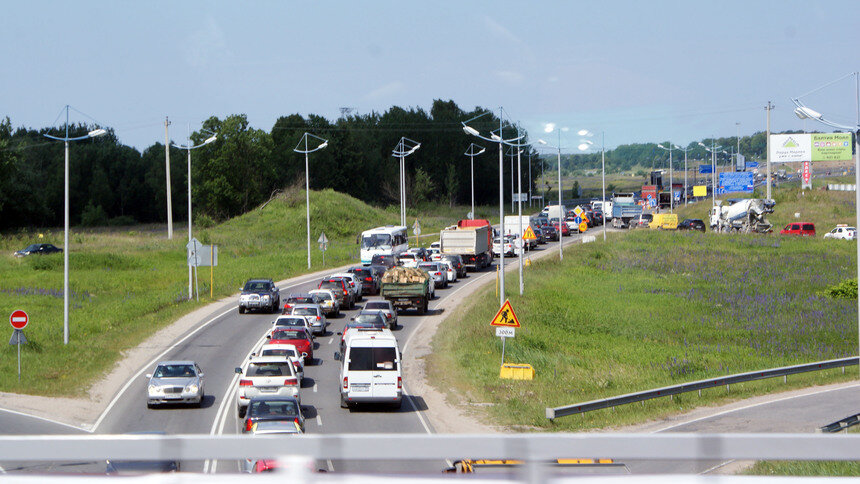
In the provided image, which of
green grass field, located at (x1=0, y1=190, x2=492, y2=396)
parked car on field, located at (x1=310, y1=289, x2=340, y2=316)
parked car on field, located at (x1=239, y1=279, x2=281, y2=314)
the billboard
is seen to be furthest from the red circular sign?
the billboard

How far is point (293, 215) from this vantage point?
9275 centimetres

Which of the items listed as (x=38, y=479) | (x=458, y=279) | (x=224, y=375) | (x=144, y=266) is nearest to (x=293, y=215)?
(x=144, y=266)

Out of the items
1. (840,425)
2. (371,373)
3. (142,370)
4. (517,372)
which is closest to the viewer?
(840,425)

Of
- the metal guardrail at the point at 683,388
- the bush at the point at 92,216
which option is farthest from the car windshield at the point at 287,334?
the bush at the point at 92,216

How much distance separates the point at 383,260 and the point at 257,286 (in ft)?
46.1

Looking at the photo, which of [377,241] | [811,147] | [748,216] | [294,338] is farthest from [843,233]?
[294,338]

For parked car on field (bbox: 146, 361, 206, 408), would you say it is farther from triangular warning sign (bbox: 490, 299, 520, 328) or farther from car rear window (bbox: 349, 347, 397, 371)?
triangular warning sign (bbox: 490, 299, 520, 328)

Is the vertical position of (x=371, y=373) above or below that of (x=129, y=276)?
below

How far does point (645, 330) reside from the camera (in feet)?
126

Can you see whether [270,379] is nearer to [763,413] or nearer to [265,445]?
[763,413]

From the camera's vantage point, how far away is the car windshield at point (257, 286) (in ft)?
144

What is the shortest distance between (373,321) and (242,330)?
7.08m

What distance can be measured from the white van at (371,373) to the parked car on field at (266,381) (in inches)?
59.7

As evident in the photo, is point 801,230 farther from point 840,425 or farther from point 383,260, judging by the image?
point 840,425
